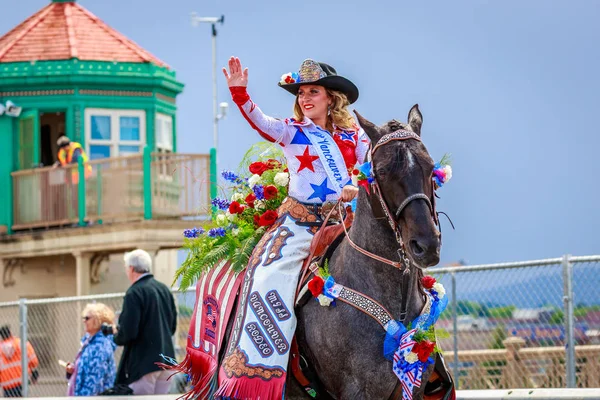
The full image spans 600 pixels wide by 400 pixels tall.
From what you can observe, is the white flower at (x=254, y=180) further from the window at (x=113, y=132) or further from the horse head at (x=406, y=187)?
the window at (x=113, y=132)

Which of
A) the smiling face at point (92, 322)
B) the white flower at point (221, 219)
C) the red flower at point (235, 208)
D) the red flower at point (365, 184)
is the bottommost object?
the smiling face at point (92, 322)

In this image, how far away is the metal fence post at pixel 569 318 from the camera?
10148 millimetres

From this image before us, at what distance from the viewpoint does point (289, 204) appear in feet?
26.3

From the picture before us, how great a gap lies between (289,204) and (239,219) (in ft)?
2.44

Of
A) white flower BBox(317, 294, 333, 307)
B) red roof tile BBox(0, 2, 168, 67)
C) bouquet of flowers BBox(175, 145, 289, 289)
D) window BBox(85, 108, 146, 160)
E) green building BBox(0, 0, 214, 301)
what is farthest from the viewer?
red roof tile BBox(0, 2, 168, 67)

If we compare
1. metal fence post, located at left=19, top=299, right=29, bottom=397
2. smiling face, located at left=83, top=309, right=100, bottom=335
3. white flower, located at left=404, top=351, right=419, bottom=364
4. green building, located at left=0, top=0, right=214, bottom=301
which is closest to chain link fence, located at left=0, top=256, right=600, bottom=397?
smiling face, located at left=83, top=309, right=100, bottom=335

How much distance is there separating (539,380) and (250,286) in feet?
13.1

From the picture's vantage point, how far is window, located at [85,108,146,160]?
88.2ft

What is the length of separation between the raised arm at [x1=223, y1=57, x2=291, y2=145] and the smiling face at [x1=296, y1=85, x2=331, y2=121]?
13.7 inches

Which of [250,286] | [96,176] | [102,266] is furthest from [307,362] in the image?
[102,266]

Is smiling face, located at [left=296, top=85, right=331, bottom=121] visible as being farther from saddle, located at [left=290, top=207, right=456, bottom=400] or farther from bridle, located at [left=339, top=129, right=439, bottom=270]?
bridle, located at [left=339, top=129, right=439, bottom=270]

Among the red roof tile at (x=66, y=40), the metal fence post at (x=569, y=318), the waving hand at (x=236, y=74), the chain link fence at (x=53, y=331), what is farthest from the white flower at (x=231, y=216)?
the red roof tile at (x=66, y=40)

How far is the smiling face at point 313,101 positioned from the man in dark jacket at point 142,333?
4.24 m

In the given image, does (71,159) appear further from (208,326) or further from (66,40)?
(208,326)
